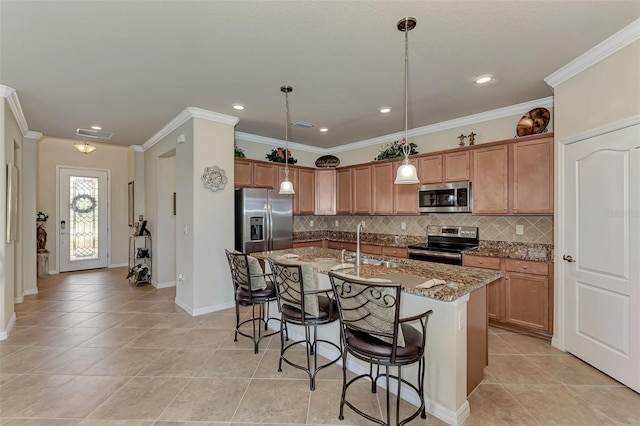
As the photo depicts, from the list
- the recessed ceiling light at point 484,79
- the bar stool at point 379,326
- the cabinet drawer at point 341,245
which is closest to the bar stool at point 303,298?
the bar stool at point 379,326

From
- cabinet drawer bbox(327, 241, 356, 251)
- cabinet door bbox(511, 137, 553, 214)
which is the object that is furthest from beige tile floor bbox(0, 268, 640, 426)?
cabinet drawer bbox(327, 241, 356, 251)

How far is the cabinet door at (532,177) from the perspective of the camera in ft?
11.1

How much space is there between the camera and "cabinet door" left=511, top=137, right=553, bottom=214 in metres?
3.39

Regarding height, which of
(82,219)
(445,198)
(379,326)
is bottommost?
(379,326)

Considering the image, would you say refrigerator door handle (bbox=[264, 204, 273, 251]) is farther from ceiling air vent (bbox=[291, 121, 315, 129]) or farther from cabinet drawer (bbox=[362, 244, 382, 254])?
cabinet drawer (bbox=[362, 244, 382, 254])

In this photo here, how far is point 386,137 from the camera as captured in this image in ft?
18.2

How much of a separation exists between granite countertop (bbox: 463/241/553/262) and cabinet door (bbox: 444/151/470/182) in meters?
0.99

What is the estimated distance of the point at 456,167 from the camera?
4254 millimetres

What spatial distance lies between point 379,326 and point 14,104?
4893mm

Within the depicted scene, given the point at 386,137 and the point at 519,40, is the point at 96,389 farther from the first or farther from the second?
the point at 386,137

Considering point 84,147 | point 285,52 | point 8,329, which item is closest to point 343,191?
point 285,52

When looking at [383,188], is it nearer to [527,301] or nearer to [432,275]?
[527,301]

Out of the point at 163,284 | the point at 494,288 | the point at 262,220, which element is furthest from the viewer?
the point at 163,284

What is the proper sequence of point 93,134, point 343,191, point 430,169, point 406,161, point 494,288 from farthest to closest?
1. point 343,191
2. point 93,134
3. point 430,169
4. point 494,288
5. point 406,161
